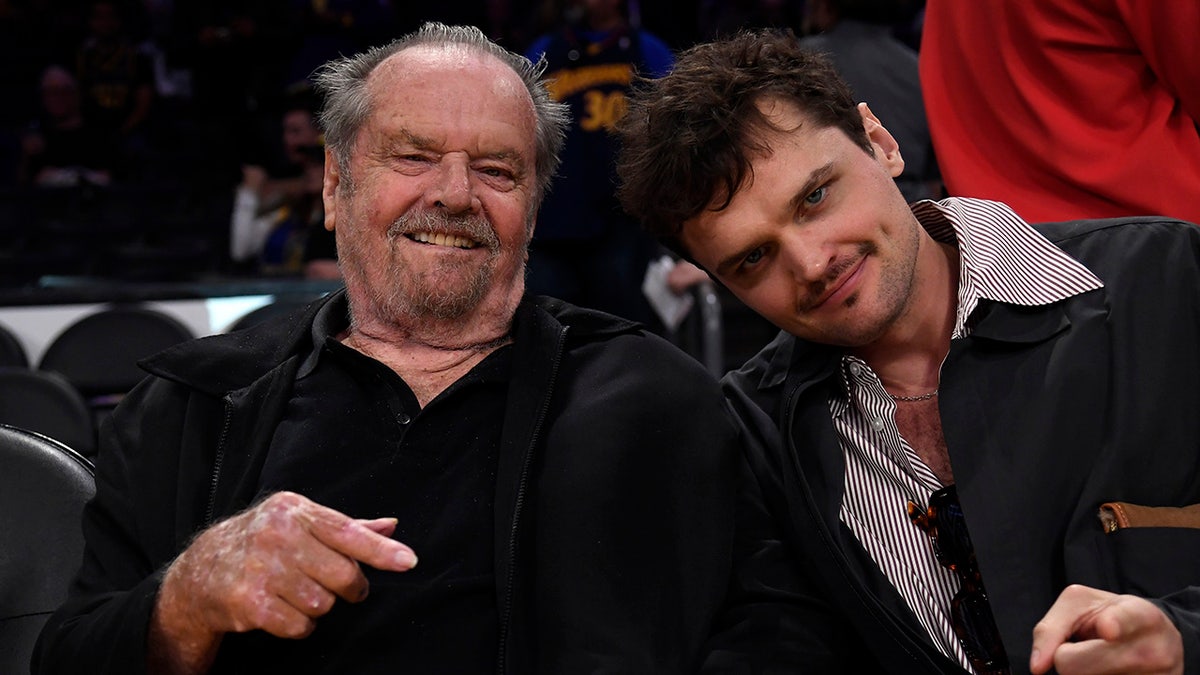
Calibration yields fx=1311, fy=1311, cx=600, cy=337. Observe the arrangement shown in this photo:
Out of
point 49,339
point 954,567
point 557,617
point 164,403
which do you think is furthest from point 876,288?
point 49,339

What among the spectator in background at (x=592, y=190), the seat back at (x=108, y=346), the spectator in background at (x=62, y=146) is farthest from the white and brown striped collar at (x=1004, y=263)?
the spectator in background at (x=62, y=146)

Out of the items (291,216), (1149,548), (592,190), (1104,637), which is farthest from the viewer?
(291,216)

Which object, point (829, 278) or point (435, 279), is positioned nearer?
point (829, 278)

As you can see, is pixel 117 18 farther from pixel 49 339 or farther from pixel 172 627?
pixel 172 627

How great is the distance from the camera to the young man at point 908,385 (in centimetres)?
182

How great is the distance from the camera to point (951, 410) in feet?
6.22

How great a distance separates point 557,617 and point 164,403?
692 millimetres

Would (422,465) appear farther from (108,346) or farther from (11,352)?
(11,352)

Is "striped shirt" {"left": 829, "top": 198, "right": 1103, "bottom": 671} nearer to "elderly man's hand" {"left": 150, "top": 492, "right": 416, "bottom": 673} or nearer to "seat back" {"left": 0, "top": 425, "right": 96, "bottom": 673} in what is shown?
"elderly man's hand" {"left": 150, "top": 492, "right": 416, "bottom": 673}

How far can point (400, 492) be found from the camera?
1.94 metres

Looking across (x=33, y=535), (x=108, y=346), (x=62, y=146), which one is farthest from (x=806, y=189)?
(x=62, y=146)

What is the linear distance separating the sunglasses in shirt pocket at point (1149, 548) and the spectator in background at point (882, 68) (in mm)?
2055

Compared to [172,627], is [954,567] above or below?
below

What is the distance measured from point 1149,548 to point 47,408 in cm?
354
